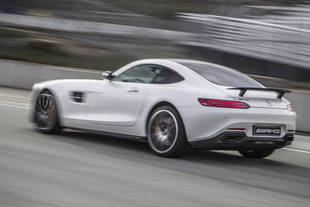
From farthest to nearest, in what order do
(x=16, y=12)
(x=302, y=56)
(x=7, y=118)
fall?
(x=16, y=12)
(x=302, y=56)
(x=7, y=118)

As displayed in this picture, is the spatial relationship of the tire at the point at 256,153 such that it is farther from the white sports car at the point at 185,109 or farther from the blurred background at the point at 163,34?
the blurred background at the point at 163,34

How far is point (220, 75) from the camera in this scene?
909cm

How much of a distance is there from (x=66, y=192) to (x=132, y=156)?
252 centimetres

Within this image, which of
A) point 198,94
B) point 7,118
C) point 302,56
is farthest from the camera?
point 302,56

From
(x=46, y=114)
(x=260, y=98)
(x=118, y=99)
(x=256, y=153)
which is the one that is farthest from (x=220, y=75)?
(x=46, y=114)

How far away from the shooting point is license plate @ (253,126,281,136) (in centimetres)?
854

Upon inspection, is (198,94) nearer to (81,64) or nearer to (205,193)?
(205,193)

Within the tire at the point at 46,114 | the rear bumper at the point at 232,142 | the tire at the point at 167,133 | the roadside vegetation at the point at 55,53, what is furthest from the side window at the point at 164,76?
the roadside vegetation at the point at 55,53

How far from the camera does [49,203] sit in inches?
229

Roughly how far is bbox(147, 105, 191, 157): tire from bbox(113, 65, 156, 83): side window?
59cm

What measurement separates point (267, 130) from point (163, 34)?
16.8 metres

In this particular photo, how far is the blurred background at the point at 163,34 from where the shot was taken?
17.5m

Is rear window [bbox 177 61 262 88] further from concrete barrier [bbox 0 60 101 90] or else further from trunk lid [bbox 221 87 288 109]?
concrete barrier [bbox 0 60 101 90]

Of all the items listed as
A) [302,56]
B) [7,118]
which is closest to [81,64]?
[302,56]
